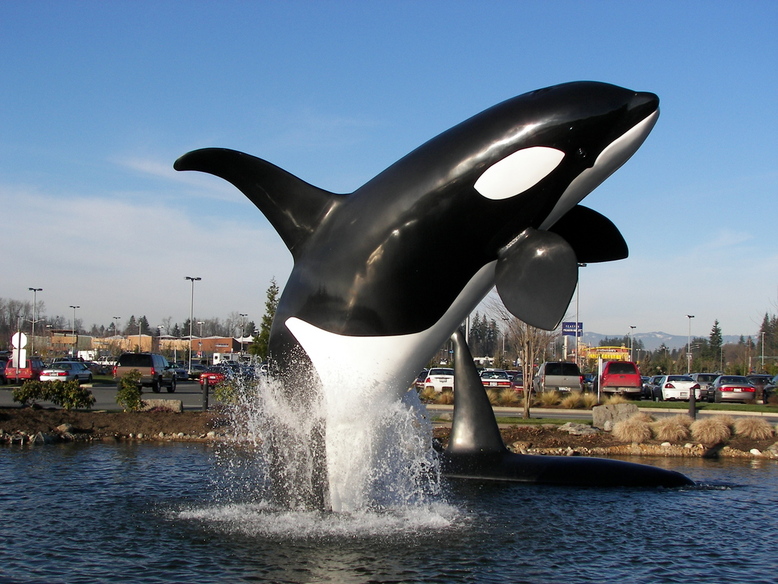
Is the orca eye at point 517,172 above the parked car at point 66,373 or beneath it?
above

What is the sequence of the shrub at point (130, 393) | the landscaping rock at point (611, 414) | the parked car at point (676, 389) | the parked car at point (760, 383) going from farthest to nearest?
the parked car at point (676, 389) < the parked car at point (760, 383) < the shrub at point (130, 393) < the landscaping rock at point (611, 414)

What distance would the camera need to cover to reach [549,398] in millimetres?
28766

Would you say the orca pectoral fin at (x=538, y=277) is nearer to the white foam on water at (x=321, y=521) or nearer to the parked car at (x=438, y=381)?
the white foam on water at (x=321, y=521)

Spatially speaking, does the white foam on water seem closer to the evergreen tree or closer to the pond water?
the pond water

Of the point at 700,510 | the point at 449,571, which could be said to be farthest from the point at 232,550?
the point at 700,510

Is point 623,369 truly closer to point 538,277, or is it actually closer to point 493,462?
point 493,462

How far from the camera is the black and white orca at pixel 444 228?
6.46 m

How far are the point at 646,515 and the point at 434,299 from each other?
13.6ft

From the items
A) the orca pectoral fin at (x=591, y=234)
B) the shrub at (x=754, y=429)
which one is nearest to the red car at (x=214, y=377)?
the orca pectoral fin at (x=591, y=234)

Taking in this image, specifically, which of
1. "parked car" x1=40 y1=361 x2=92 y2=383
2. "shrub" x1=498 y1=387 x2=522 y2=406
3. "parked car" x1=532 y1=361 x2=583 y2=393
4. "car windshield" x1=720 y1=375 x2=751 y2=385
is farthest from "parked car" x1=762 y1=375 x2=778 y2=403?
"parked car" x1=40 y1=361 x2=92 y2=383

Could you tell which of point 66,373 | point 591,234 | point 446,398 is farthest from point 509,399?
point 591,234

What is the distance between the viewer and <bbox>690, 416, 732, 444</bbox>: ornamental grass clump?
50.7 ft

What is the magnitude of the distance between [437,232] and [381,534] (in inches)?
117

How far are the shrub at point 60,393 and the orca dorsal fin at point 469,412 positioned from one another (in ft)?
36.8
